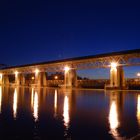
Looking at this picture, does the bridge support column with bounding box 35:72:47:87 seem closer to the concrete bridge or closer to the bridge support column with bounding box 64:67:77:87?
the concrete bridge

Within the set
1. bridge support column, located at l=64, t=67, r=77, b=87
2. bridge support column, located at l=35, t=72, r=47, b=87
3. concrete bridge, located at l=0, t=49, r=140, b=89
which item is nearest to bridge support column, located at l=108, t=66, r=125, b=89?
concrete bridge, located at l=0, t=49, r=140, b=89

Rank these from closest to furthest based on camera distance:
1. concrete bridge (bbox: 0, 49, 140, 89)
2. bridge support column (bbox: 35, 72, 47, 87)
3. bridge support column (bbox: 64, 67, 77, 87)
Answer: concrete bridge (bbox: 0, 49, 140, 89), bridge support column (bbox: 64, 67, 77, 87), bridge support column (bbox: 35, 72, 47, 87)

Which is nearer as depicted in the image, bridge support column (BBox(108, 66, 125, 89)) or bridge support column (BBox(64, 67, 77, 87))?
bridge support column (BBox(108, 66, 125, 89))

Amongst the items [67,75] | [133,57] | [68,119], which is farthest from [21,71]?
[68,119]

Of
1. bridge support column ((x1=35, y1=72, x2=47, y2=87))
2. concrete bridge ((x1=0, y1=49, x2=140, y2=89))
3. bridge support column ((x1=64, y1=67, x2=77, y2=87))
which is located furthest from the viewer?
bridge support column ((x1=35, y1=72, x2=47, y2=87))

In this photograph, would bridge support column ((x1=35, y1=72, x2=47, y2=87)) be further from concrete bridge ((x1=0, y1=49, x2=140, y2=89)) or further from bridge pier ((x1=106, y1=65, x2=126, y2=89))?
bridge pier ((x1=106, y1=65, x2=126, y2=89))

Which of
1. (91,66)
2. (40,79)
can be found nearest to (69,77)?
(91,66)

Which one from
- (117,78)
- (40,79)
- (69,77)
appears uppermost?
(69,77)

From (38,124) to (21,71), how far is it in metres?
76.1

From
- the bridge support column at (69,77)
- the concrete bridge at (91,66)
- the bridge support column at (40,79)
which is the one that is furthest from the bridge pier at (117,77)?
the bridge support column at (40,79)

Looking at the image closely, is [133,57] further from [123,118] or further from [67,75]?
[123,118]

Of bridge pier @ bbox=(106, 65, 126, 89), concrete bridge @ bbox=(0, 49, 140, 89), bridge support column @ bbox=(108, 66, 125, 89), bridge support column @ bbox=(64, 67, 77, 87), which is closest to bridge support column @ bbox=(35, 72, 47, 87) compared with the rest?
concrete bridge @ bbox=(0, 49, 140, 89)

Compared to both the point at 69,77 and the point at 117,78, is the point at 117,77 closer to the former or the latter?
the point at 117,78

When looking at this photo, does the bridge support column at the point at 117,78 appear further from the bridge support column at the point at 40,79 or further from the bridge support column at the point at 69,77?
the bridge support column at the point at 40,79
